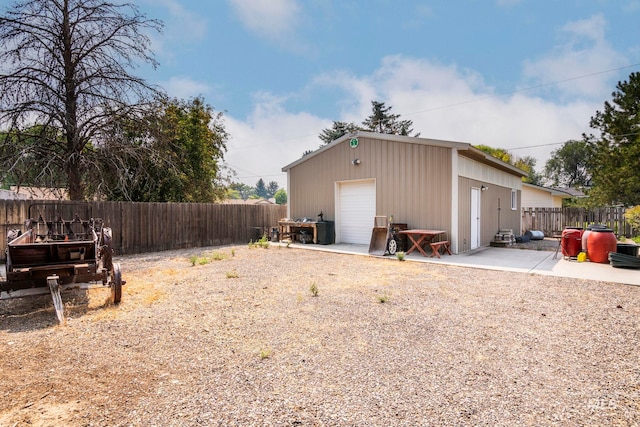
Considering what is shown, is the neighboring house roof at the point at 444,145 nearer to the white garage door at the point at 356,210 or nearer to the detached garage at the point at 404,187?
the detached garage at the point at 404,187

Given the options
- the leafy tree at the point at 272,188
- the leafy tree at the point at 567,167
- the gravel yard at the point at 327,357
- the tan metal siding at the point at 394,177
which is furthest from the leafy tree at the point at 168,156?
the leafy tree at the point at 272,188

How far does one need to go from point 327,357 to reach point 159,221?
9.32 m

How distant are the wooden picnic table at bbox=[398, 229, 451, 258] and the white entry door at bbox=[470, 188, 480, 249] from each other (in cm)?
165

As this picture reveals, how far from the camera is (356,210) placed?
36.6ft

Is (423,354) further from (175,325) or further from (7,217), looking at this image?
(7,217)

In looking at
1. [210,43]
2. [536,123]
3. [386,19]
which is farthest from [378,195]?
[536,123]

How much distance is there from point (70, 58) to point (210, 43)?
4.73 meters

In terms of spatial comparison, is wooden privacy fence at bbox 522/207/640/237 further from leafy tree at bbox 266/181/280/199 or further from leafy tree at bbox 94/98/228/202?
leafy tree at bbox 266/181/280/199

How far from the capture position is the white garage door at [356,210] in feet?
35.2

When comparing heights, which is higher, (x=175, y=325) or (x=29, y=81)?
(x=29, y=81)

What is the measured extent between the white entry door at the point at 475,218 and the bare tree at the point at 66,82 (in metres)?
10.3

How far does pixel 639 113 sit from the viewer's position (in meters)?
14.8

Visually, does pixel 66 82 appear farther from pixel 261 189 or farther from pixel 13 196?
pixel 261 189

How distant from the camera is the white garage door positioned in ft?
35.2
